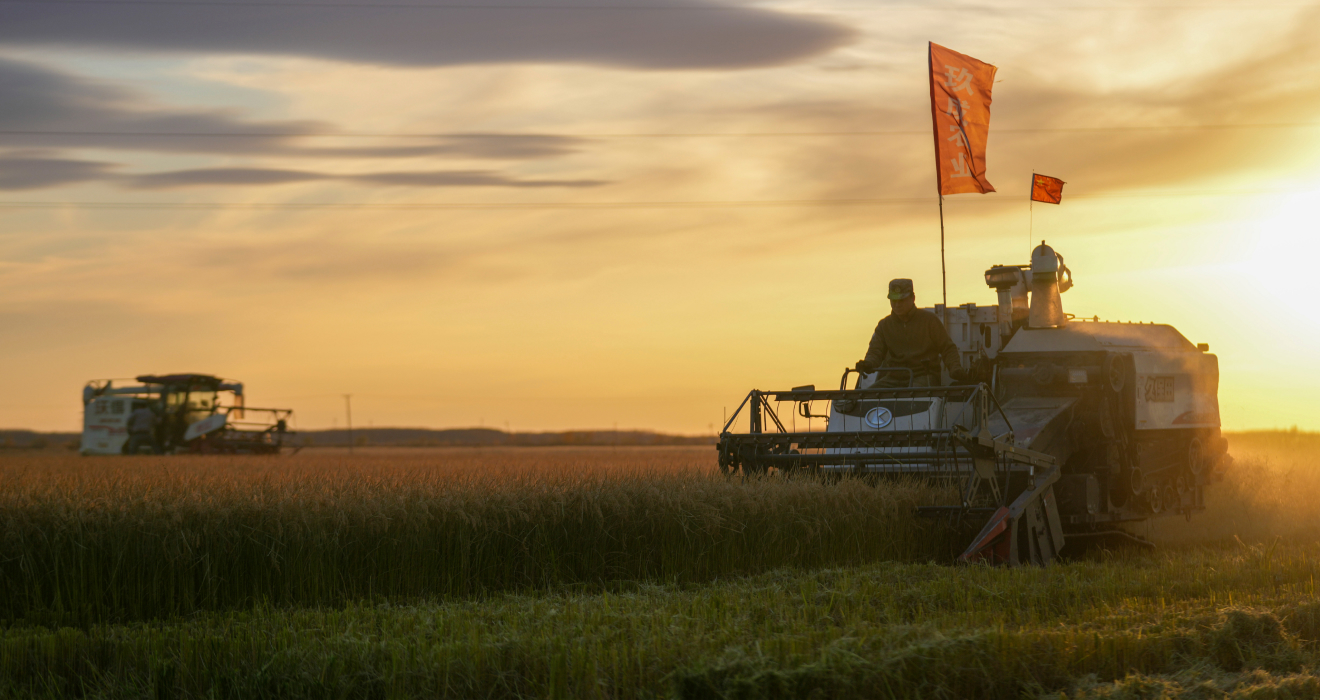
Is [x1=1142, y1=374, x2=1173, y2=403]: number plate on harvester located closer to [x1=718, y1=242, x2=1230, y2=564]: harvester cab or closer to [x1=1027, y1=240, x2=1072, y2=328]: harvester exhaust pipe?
[x1=718, y1=242, x2=1230, y2=564]: harvester cab

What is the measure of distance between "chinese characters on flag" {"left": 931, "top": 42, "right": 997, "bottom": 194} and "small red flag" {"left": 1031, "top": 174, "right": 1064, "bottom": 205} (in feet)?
2.06

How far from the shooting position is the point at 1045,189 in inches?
694

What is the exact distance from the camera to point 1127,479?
40.9ft

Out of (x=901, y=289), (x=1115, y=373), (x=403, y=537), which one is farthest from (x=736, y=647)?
(x=1115, y=373)

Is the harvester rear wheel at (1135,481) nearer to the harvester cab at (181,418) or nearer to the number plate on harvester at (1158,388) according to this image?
the number plate on harvester at (1158,388)

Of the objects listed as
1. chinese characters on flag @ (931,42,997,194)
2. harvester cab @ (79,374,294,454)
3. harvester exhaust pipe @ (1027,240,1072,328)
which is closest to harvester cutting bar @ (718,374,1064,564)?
harvester exhaust pipe @ (1027,240,1072,328)

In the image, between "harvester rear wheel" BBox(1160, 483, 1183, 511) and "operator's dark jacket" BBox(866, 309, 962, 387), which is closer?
"operator's dark jacket" BBox(866, 309, 962, 387)

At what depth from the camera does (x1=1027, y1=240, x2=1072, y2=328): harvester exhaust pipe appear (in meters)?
13.7

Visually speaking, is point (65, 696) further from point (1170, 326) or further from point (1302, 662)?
point (1170, 326)

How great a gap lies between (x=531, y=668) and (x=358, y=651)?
98 centimetres

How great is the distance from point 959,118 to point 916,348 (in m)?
6.70

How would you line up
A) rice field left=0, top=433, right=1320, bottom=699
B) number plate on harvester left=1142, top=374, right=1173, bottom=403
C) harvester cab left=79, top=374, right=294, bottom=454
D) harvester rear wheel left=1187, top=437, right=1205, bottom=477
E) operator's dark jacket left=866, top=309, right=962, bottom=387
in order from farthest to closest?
1. harvester cab left=79, top=374, right=294, bottom=454
2. harvester rear wheel left=1187, top=437, right=1205, bottom=477
3. number plate on harvester left=1142, top=374, right=1173, bottom=403
4. operator's dark jacket left=866, top=309, right=962, bottom=387
5. rice field left=0, top=433, right=1320, bottom=699

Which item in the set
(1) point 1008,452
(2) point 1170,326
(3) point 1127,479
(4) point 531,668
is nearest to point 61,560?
(4) point 531,668

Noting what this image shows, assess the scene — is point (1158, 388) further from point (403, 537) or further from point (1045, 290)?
point (403, 537)
